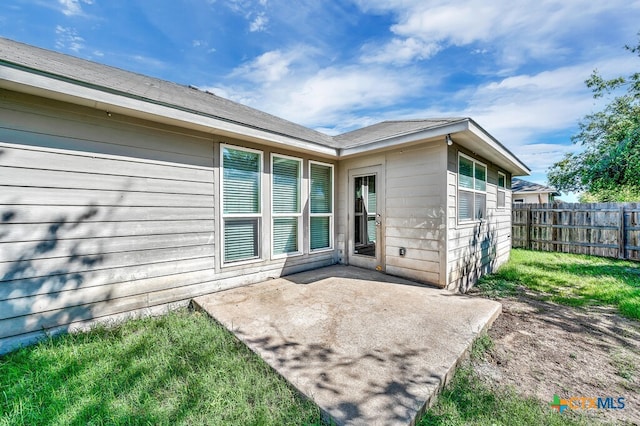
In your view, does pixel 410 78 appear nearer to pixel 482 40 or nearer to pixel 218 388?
pixel 482 40

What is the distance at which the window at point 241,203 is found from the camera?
3729 mm

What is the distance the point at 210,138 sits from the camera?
11.7 ft

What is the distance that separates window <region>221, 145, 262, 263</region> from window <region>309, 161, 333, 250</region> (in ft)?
3.88

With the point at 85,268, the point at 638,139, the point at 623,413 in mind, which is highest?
the point at 638,139

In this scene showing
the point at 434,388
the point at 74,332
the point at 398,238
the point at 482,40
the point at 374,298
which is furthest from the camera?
the point at 482,40

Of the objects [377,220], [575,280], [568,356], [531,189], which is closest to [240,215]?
[377,220]

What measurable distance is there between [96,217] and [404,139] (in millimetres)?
4228

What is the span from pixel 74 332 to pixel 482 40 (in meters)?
8.01

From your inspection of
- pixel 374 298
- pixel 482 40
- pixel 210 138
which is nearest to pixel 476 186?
pixel 482 40

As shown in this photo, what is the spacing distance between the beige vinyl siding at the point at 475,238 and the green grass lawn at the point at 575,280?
1.28 ft

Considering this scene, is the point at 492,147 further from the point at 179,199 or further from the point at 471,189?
the point at 179,199

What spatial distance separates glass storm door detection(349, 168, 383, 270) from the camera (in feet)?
16.3

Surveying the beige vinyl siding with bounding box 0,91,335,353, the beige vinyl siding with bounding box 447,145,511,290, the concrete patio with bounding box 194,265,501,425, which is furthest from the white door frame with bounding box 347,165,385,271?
the beige vinyl siding with bounding box 0,91,335,353

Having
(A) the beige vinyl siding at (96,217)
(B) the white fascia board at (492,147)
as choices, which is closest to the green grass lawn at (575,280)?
(B) the white fascia board at (492,147)
